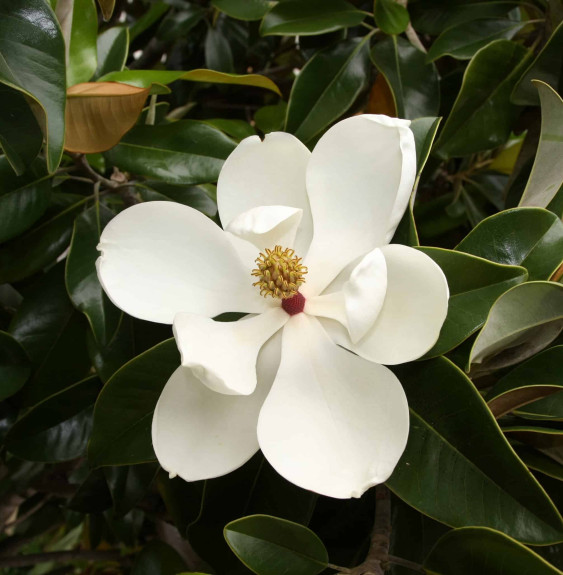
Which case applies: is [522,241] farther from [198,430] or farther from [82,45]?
[82,45]

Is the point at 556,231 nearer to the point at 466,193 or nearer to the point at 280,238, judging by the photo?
the point at 280,238

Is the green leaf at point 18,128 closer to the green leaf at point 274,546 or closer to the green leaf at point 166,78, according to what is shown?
the green leaf at point 166,78

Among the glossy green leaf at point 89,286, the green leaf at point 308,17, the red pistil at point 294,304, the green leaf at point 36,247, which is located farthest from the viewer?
the green leaf at point 308,17

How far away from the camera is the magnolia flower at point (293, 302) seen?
46 cm

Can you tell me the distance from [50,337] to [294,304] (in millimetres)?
405

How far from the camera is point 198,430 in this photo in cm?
49

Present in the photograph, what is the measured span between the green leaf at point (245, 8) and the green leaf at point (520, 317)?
666 millimetres

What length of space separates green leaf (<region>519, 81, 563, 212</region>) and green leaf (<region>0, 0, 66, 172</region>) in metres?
0.44

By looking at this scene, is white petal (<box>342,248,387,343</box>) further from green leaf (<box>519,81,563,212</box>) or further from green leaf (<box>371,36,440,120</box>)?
green leaf (<box>371,36,440,120</box>)

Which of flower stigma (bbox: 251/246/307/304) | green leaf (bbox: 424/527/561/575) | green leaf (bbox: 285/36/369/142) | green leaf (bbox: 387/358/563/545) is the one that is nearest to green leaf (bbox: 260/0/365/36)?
green leaf (bbox: 285/36/369/142)

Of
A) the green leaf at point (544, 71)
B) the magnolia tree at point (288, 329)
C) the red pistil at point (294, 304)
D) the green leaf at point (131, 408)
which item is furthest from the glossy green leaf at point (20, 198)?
the green leaf at point (544, 71)

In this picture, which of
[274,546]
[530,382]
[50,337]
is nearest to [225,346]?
[274,546]

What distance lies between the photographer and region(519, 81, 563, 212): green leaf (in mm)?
602

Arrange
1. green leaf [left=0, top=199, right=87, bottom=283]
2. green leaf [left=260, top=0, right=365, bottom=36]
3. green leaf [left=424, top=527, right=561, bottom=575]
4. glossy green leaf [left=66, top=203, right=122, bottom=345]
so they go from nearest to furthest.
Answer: green leaf [left=424, top=527, right=561, bottom=575] < glossy green leaf [left=66, top=203, right=122, bottom=345] < green leaf [left=0, top=199, right=87, bottom=283] < green leaf [left=260, top=0, right=365, bottom=36]
